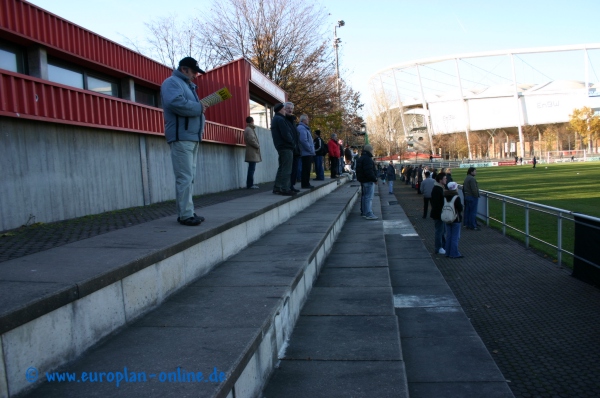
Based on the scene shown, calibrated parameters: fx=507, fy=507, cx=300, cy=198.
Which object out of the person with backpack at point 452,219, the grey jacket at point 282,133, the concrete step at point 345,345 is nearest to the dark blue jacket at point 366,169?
the person with backpack at point 452,219

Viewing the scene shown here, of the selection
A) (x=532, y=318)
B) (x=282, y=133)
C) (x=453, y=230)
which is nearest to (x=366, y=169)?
(x=453, y=230)

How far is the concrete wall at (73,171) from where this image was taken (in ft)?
21.2

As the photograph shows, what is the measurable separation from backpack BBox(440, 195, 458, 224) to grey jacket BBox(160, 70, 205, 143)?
674 centimetres

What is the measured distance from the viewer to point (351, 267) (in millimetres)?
6891

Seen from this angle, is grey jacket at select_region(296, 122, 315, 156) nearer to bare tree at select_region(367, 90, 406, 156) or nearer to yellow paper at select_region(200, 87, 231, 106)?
yellow paper at select_region(200, 87, 231, 106)

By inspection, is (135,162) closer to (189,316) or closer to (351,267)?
(351,267)

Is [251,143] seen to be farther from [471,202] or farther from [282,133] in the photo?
[471,202]

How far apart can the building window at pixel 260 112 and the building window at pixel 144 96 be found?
3579 millimetres

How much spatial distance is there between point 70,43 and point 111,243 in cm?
737

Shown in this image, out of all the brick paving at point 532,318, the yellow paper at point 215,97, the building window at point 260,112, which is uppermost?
the building window at point 260,112

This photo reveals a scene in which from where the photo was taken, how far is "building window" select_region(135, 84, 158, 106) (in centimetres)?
1459

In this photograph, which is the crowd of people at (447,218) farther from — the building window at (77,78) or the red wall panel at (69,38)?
the red wall panel at (69,38)

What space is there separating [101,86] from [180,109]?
8403 millimetres

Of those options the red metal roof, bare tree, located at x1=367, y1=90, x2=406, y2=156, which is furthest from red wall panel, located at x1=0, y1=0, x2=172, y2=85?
bare tree, located at x1=367, y1=90, x2=406, y2=156
